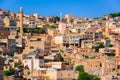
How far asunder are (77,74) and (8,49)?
369 inches

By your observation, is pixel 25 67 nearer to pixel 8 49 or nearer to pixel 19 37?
pixel 8 49

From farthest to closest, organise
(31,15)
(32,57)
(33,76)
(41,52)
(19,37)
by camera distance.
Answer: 1. (31,15)
2. (19,37)
3. (41,52)
4. (32,57)
5. (33,76)

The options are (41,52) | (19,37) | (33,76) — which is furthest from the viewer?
(19,37)

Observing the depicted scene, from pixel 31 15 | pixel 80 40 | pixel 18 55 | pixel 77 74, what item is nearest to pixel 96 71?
pixel 77 74

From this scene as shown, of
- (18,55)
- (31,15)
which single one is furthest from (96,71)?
(31,15)

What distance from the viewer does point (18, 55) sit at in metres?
47.7

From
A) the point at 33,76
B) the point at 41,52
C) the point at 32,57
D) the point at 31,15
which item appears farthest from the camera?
the point at 31,15

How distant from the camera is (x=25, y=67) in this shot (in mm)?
44438

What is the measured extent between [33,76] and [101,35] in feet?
56.8

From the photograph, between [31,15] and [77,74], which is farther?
[31,15]

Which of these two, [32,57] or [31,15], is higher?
[31,15]

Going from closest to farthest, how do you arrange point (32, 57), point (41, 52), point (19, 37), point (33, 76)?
1. point (33, 76)
2. point (32, 57)
3. point (41, 52)
4. point (19, 37)

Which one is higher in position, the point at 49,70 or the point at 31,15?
the point at 31,15

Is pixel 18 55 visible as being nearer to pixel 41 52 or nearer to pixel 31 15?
pixel 41 52
